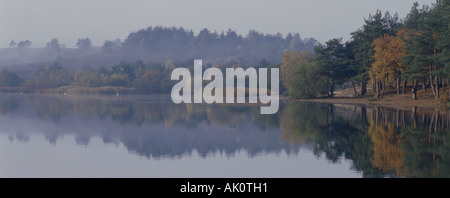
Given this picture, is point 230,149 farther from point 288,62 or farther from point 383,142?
point 288,62

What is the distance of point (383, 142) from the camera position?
896 inches

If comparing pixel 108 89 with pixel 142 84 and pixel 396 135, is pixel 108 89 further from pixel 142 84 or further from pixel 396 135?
pixel 396 135

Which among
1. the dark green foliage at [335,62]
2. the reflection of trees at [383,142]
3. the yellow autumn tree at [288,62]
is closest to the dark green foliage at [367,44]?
the dark green foliage at [335,62]

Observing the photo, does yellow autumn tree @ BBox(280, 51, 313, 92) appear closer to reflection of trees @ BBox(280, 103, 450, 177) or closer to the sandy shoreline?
the sandy shoreline

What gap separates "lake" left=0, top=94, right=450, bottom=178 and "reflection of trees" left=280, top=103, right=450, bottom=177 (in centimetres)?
3

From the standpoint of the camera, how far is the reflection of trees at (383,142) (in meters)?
16.5

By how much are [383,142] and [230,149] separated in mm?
6633

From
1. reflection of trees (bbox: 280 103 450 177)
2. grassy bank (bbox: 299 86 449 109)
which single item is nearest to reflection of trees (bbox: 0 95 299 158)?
reflection of trees (bbox: 280 103 450 177)

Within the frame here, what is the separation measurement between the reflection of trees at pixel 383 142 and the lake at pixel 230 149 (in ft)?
0.10

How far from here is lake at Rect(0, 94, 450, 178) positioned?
655 inches

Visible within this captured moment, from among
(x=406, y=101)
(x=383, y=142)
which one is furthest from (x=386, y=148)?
(x=406, y=101)

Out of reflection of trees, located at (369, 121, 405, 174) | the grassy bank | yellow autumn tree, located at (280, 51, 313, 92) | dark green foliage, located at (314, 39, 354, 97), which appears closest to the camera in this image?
reflection of trees, located at (369, 121, 405, 174)
